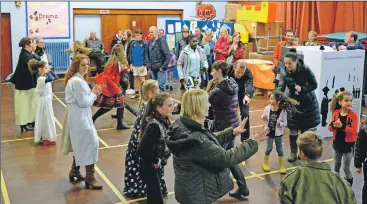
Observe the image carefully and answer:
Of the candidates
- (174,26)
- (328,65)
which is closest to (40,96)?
(328,65)

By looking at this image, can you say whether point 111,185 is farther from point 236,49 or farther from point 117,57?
point 236,49

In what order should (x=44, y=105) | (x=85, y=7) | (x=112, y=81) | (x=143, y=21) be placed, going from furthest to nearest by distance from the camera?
1. (x=143, y=21)
2. (x=85, y=7)
3. (x=112, y=81)
4. (x=44, y=105)

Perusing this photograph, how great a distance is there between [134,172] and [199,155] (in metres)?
2.11

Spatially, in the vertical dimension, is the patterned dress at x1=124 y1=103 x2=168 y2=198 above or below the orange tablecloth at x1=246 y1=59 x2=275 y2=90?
below

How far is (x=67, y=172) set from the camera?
643 centimetres

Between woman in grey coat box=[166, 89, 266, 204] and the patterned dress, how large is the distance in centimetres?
154

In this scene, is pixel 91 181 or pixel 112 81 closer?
pixel 91 181

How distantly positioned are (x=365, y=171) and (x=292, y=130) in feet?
7.09

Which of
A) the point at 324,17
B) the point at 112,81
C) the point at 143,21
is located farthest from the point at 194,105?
the point at 143,21

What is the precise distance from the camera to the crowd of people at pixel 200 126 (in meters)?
3.34

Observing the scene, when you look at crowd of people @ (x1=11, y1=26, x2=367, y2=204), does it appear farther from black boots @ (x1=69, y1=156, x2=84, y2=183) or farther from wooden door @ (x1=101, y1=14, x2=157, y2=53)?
wooden door @ (x1=101, y1=14, x2=157, y2=53)

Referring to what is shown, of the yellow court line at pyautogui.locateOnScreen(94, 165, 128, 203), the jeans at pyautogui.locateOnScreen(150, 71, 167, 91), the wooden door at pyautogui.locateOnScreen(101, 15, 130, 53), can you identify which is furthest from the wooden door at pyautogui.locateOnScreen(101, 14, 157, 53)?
the yellow court line at pyautogui.locateOnScreen(94, 165, 128, 203)

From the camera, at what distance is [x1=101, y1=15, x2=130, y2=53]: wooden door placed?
16047 millimetres

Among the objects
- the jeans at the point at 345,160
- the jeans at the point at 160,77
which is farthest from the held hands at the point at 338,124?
the jeans at the point at 160,77
